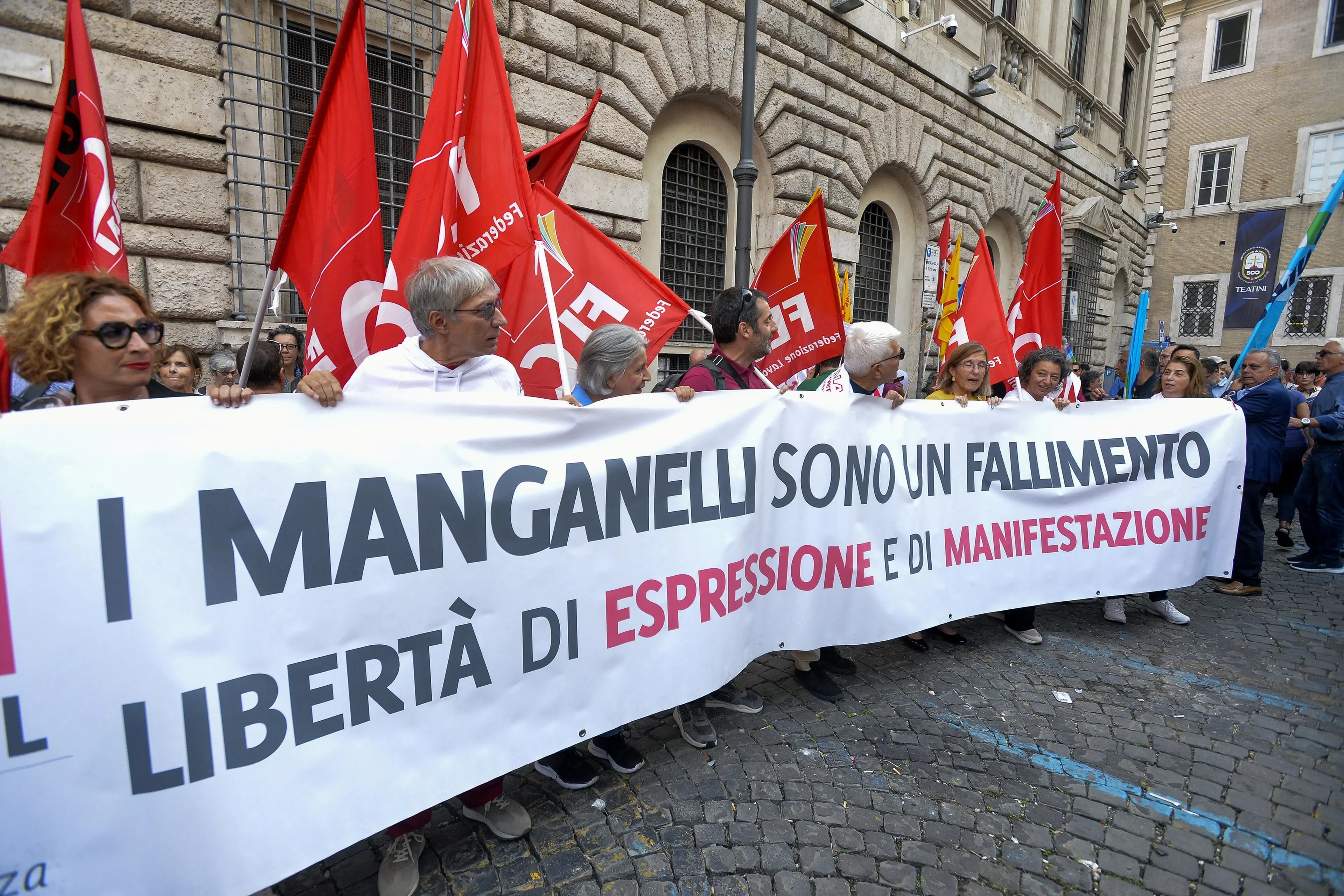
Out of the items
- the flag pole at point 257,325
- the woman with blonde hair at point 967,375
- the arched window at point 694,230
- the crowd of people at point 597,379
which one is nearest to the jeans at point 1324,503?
the crowd of people at point 597,379

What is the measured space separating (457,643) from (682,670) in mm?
851

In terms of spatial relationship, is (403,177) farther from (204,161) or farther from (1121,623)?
(1121,623)

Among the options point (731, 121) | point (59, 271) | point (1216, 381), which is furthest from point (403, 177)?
point (1216, 381)

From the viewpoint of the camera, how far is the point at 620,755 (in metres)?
2.53

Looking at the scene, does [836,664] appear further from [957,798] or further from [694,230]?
[694,230]

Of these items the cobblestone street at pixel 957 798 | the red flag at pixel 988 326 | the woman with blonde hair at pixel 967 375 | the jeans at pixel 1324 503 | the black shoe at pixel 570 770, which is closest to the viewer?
the cobblestone street at pixel 957 798

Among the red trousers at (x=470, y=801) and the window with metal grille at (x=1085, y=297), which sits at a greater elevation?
the window with metal grille at (x=1085, y=297)

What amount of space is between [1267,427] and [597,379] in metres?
5.37

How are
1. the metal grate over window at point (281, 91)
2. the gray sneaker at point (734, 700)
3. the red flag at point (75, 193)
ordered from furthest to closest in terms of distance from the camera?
the metal grate over window at point (281, 91)
the gray sneaker at point (734, 700)
the red flag at point (75, 193)

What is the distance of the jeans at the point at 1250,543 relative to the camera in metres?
4.78

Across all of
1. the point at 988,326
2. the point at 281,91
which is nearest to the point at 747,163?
the point at 988,326

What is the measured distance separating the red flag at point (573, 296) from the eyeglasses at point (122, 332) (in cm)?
163

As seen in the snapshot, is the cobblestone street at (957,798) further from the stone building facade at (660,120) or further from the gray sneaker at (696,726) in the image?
the stone building facade at (660,120)

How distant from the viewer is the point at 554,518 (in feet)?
6.98
